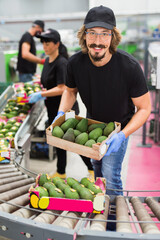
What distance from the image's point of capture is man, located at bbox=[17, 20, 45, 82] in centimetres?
545

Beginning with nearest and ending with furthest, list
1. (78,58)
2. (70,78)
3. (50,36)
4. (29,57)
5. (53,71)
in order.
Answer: (78,58)
(70,78)
(50,36)
(53,71)
(29,57)

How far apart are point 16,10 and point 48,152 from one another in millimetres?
11570

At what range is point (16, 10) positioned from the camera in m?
14.1

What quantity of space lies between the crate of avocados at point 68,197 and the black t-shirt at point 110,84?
2.64 feet

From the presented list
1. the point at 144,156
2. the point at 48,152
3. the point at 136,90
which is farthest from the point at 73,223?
the point at 144,156

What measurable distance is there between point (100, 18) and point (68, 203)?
1196 millimetres

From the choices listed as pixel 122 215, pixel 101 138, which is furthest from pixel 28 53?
pixel 122 215

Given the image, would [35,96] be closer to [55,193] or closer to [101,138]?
[101,138]

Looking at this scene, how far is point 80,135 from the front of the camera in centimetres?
192

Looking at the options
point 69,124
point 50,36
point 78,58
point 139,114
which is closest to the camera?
point 69,124

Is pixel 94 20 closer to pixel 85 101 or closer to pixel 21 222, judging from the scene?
pixel 85 101

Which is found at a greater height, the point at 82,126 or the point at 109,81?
the point at 109,81

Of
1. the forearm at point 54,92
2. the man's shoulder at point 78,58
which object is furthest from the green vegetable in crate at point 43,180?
the forearm at point 54,92

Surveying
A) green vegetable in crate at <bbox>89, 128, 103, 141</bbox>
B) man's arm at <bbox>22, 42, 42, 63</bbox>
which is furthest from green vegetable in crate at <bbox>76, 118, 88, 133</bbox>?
man's arm at <bbox>22, 42, 42, 63</bbox>
